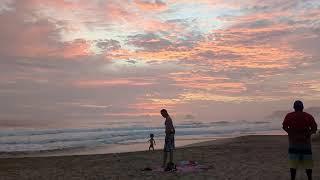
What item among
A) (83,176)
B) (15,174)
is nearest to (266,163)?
(83,176)

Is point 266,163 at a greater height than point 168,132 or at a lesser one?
lesser

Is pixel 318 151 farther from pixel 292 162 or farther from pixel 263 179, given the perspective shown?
pixel 292 162

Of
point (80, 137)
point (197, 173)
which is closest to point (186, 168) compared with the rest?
point (197, 173)

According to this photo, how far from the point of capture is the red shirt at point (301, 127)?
1084 cm

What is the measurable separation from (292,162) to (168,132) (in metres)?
4.62

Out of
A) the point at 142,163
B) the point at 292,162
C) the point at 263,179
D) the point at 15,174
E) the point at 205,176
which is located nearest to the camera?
the point at 292,162

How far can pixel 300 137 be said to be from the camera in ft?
35.6

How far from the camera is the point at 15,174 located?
52.2 ft

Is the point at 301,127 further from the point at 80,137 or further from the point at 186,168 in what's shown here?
the point at 80,137

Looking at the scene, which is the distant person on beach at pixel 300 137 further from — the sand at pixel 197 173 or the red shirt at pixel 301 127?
the sand at pixel 197 173

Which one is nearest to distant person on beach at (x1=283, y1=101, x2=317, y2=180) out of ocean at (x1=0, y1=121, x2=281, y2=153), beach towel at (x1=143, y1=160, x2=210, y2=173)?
beach towel at (x1=143, y1=160, x2=210, y2=173)

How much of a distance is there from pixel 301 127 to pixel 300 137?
0.74 ft

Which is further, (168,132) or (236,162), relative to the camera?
(236,162)

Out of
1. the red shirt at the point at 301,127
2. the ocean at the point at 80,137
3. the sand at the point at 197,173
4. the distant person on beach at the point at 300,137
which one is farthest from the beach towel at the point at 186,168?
the ocean at the point at 80,137
